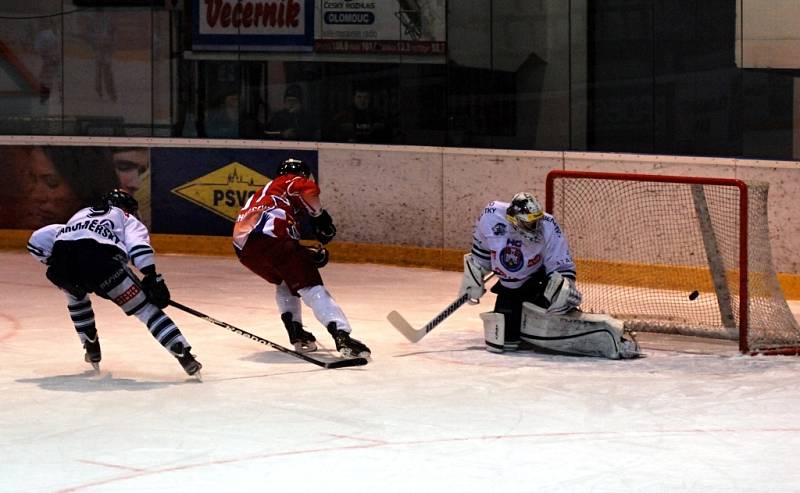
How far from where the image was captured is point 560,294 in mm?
7816

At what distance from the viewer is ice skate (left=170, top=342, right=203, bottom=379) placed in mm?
7145

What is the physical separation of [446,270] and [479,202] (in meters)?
0.53

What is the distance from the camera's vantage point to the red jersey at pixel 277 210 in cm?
796

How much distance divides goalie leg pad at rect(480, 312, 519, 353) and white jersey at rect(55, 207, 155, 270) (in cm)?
185

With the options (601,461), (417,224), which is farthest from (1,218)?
A: (601,461)

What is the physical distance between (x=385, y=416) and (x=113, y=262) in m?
1.46

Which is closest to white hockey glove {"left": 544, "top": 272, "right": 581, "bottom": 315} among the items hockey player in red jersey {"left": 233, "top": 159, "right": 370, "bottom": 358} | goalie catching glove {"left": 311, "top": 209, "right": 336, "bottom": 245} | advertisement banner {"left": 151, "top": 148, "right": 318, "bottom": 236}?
hockey player in red jersey {"left": 233, "top": 159, "right": 370, "bottom": 358}

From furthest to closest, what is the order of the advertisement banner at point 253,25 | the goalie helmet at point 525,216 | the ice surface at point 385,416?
1. the advertisement banner at point 253,25
2. the goalie helmet at point 525,216
3. the ice surface at point 385,416

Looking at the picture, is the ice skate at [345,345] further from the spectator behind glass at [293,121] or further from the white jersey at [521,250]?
the spectator behind glass at [293,121]

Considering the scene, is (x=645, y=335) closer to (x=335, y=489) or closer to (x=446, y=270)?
(x=446, y=270)

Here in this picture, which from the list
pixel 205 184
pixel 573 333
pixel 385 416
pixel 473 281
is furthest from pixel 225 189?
pixel 385 416

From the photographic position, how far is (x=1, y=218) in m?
12.5

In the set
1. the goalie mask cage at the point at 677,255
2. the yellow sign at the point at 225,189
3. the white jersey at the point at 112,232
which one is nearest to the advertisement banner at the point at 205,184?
the yellow sign at the point at 225,189

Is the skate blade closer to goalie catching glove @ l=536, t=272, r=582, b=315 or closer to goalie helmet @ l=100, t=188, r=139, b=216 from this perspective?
goalie catching glove @ l=536, t=272, r=582, b=315
